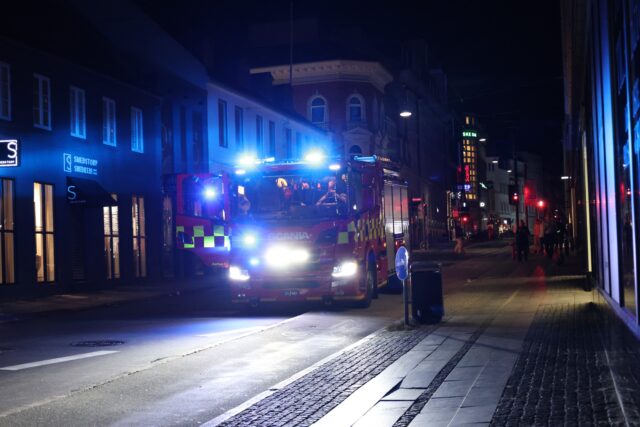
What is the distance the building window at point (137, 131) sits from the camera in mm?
30359

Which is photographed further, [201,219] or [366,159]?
[201,219]

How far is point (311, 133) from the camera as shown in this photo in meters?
53.1

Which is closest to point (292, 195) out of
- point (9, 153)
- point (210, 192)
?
point (210, 192)

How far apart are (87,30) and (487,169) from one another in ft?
398

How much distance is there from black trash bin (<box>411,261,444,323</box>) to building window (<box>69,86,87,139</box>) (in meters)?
15.3

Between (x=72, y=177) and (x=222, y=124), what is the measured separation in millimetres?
13572

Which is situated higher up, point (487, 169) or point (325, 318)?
point (487, 169)

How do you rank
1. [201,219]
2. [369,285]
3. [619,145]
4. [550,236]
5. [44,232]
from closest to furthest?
[619,145] → [369,285] → [201,219] → [44,232] → [550,236]

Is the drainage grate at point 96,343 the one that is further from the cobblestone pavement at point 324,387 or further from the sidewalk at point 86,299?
the sidewalk at point 86,299

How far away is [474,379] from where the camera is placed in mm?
8578

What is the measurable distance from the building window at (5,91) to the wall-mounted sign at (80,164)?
113 inches

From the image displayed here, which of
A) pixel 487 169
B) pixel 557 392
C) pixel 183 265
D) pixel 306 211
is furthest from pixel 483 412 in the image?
pixel 487 169

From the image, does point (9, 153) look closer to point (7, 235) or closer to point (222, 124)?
point (7, 235)

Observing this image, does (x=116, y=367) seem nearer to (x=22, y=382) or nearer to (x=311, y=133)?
(x=22, y=382)
